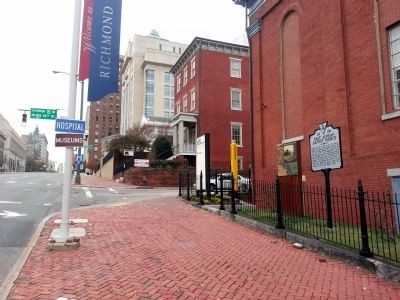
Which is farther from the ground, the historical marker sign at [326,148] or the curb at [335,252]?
the historical marker sign at [326,148]

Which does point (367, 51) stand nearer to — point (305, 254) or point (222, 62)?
point (305, 254)

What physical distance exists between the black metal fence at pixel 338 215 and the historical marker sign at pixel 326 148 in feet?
2.26

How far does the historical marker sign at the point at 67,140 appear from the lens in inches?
350

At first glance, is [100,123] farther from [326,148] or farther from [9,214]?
[326,148]

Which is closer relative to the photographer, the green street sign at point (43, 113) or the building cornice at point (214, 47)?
the green street sign at point (43, 113)

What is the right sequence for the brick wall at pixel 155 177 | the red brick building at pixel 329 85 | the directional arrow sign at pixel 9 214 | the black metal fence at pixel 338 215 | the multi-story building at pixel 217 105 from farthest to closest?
the multi-story building at pixel 217 105
the brick wall at pixel 155 177
the directional arrow sign at pixel 9 214
the red brick building at pixel 329 85
the black metal fence at pixel 338 215

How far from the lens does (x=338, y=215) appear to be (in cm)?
1059

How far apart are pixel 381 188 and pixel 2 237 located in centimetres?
936

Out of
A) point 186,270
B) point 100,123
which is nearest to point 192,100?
point 186,270

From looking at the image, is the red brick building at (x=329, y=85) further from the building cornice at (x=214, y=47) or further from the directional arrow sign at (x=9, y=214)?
the building cornice at (x=214, y=47)

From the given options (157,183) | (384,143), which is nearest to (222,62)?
(157,183)

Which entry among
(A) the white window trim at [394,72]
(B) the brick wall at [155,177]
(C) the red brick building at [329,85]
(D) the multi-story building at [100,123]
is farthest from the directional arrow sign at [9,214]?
(D) the multi-story building at [100,123]

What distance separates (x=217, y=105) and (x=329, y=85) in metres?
27.8

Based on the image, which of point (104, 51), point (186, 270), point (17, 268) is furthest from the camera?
point (104, 51)
